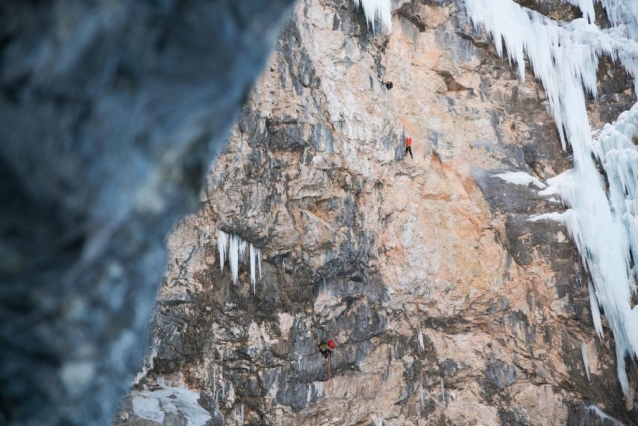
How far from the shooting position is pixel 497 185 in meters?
10.9

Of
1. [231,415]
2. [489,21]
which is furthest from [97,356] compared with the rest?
[489,21]

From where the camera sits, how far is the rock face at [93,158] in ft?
5.82

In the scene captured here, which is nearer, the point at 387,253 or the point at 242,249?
the point at 242,249

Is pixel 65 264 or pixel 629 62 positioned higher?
pixel 629 62

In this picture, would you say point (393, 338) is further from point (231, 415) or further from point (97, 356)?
point (97, 356)

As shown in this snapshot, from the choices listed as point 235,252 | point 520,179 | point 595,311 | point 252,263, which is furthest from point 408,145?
point 595,311

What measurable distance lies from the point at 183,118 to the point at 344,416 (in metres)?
9.14

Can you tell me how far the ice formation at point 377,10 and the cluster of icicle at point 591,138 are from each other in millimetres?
1709

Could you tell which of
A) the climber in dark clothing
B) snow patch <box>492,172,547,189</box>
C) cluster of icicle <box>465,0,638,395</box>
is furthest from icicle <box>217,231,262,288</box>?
cluster of icicle <box>465,0,638,395</box>

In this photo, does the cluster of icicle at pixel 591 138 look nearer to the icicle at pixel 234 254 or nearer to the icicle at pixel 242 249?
the icicle at pixel 242 249

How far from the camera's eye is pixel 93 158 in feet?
6.19

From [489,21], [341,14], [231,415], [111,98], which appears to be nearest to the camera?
[111,98]

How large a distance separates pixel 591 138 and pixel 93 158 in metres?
10.8

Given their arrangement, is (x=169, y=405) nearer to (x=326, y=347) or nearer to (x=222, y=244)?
(x=222, y=244)
